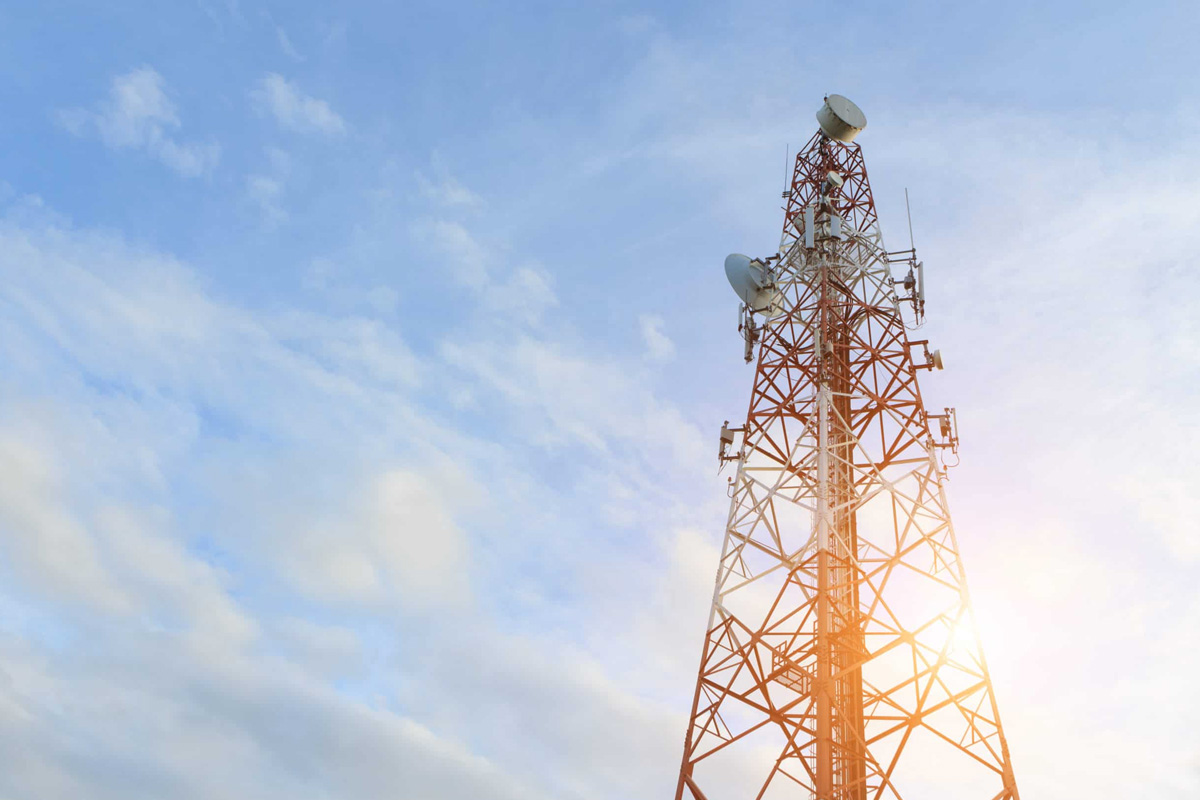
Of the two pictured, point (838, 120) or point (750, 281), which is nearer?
point (750, 281)

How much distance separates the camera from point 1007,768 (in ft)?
70.9

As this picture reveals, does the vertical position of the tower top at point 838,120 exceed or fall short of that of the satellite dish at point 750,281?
it exceeds it

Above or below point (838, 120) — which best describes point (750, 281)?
below

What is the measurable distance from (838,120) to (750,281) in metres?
7.54

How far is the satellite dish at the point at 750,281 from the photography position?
32.4 m

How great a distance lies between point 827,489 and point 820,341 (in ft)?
17.2

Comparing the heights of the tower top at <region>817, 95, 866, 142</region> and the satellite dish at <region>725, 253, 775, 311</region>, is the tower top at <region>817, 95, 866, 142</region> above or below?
above

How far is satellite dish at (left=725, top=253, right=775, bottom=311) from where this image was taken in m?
32.4

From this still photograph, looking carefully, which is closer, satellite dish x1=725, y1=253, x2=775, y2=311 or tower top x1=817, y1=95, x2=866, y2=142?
satellite dish x1=725, y1=253, x2=775, y2=311

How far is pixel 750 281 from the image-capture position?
3269cm

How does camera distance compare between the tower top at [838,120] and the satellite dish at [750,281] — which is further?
the tower top at [838,120]

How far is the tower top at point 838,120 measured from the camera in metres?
35.0

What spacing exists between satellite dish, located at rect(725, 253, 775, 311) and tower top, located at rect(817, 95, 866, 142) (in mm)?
6308

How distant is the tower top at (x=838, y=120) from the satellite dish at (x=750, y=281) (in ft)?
20.7
